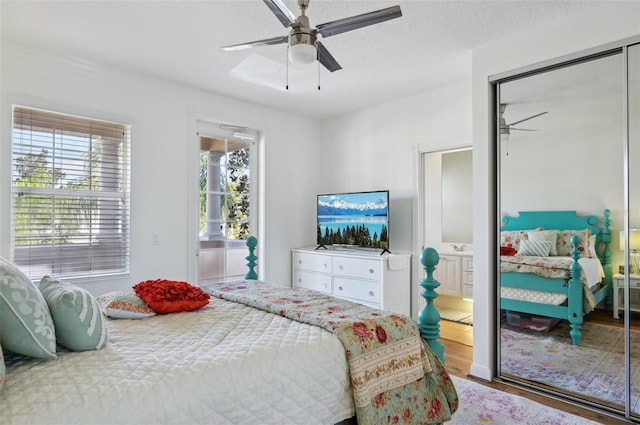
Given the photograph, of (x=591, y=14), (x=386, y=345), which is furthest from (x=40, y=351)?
(x=591, y=14)

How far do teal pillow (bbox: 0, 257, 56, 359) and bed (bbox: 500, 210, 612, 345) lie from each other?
281 centimetres

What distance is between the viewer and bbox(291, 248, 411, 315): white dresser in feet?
13.0

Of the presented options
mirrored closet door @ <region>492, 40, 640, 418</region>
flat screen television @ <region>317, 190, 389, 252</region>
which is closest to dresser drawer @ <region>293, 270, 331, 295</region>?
flat screen television @ <region>317, 190, 389, 252</region>

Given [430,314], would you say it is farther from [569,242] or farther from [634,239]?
[634,239]

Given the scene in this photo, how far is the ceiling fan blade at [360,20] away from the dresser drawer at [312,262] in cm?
284

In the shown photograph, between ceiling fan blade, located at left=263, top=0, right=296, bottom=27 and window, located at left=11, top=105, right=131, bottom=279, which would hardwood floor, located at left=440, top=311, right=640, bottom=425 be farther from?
window, located at left=11, top=105, right=131, bottom=279

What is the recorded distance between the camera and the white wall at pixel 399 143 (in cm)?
396

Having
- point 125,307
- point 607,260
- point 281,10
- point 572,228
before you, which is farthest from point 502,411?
point 281,10

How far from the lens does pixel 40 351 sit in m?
1.27

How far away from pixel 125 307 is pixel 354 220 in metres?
2.95

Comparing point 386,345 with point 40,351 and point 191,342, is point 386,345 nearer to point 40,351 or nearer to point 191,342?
point 191,342

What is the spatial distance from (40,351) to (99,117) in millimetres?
2740

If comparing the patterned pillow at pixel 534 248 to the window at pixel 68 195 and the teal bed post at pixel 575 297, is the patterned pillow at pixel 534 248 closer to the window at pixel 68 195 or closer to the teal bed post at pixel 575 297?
the teal bed post at pixel 575 297

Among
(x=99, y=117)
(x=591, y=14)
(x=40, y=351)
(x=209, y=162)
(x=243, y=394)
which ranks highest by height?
(x=591, y=14)
